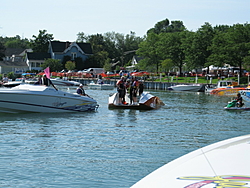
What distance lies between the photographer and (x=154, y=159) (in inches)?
456

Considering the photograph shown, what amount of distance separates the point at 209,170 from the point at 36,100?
730 inches

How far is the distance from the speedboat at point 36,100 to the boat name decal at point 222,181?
18.2 metres

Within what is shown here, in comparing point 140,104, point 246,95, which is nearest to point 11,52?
point 246,95

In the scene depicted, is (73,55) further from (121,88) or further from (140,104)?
(121,88)

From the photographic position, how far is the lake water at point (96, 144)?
31.4ft

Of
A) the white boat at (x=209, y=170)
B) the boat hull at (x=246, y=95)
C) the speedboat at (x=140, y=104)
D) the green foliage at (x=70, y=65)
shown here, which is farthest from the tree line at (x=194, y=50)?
the white boat at (x=209, y=170)

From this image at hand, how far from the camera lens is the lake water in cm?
958

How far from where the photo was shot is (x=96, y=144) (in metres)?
13.7

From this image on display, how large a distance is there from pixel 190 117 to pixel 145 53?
69.0m

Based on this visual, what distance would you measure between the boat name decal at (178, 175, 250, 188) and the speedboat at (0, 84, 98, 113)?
18.2 meters

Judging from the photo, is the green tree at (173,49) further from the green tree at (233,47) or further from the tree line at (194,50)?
the green tree at (233,47)

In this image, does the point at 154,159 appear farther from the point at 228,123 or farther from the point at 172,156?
the point at 228,123

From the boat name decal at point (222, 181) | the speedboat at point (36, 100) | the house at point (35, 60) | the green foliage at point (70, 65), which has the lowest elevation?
the speedboat at point (36, 100)

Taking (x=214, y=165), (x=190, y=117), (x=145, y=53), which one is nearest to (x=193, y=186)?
(x=214, y=165)
